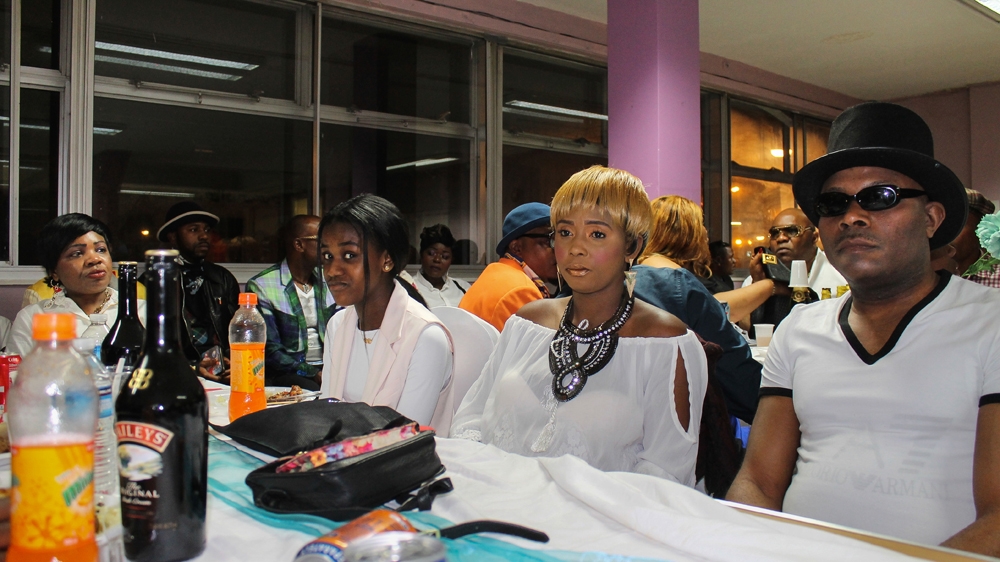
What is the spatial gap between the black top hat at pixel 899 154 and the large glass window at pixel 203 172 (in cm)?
443

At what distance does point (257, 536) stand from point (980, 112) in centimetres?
1018

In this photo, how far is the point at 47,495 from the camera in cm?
65

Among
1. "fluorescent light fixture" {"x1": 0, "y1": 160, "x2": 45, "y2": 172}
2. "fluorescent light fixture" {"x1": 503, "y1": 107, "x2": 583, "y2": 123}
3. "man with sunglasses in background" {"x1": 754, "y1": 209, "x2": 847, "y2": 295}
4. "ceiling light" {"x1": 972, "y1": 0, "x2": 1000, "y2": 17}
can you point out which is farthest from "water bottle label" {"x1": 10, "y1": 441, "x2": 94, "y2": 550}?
"ceiling light" {"x1": 972, "y1": 0, "x2": 1000, "y2": 17}

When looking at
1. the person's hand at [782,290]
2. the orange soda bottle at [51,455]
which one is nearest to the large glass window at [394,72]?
the person's hand at [782,290]

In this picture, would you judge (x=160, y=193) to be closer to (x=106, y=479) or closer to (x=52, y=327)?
(x=106, y=479)

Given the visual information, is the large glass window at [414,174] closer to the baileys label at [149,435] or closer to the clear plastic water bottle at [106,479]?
the clear plastic water bottle at [106,479]

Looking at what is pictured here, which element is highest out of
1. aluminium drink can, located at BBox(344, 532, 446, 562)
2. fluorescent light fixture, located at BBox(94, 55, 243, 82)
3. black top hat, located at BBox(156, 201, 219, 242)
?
fluorescent light fixture, located at BBox(94, 55, 243, 82)

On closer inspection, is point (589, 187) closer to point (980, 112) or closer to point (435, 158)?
point (435, 158)

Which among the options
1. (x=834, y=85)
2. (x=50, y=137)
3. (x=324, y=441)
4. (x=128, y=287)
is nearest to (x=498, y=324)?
(x=128, y=287)

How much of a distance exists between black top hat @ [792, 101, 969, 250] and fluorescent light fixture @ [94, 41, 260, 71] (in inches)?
187

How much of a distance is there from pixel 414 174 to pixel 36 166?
286 cm

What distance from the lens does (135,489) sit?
2.39 ft

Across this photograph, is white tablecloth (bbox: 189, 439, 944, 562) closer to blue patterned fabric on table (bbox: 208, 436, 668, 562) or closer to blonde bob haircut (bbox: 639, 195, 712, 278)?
blue patterned fabric on table (bbox: 208, 436, 668, 562)

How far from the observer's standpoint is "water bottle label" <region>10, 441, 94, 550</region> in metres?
0.65
